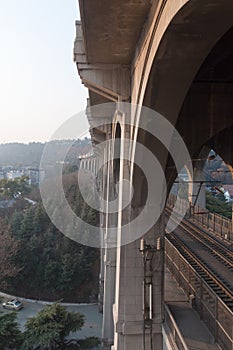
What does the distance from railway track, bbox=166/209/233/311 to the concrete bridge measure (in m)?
2.34

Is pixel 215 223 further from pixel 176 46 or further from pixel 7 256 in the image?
pixel 176 46

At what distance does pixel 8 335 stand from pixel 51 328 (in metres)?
1.73

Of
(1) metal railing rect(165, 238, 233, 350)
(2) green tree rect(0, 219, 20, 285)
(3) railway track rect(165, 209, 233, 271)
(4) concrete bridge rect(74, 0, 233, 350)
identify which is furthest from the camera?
(2) green tree rect(0, 219, 20, 285)

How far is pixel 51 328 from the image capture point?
14.8m

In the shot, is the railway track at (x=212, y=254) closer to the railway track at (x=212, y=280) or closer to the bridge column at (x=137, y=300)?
the railway track at (x=212, y=280)

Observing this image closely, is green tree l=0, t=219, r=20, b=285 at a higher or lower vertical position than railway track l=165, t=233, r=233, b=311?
lower

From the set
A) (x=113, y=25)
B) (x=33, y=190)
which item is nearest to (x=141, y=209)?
(x=113, y=25)

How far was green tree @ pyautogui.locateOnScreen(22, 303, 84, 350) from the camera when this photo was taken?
569 inches

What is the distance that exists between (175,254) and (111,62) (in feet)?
21.2

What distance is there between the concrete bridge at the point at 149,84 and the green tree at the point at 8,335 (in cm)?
856

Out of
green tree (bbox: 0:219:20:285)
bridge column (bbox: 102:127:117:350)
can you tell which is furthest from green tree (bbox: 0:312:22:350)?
green tree (bbox: 0:219:20:285)

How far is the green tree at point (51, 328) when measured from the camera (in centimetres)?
1446

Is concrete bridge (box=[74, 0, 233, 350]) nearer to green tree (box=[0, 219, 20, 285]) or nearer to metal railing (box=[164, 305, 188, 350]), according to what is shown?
metal railing (box=[164, 305, 188, 350])

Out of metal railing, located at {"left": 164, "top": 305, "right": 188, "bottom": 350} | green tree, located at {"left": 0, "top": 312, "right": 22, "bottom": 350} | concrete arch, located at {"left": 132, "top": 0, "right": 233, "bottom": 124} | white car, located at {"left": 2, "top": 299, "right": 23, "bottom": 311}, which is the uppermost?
concrete arch, located at {"left": 132, "top": 0, "right": 233, "bottom": 124}
